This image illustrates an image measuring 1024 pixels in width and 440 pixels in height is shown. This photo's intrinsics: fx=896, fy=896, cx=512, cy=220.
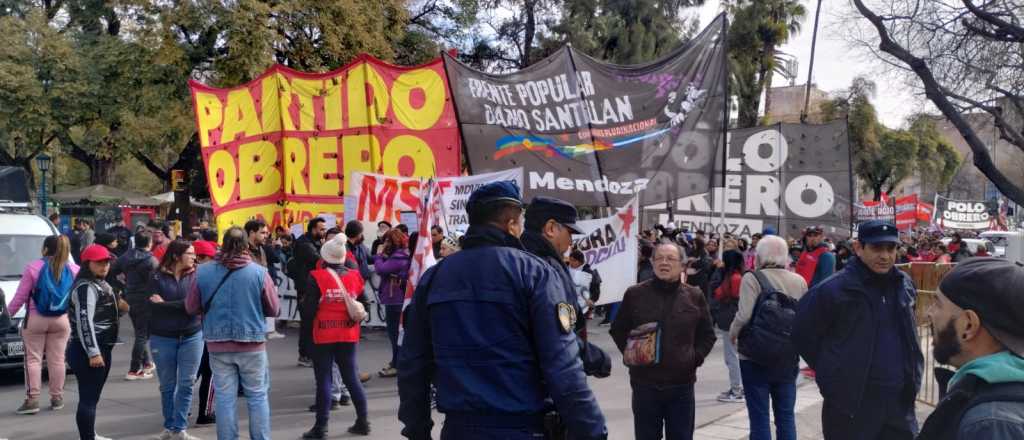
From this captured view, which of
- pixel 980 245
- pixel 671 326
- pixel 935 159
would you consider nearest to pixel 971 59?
A: pixel 980 245

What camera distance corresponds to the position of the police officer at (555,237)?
12.1 ft

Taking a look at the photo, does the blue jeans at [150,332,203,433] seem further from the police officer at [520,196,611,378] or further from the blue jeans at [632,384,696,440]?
the police officer at [520,196,611,378]

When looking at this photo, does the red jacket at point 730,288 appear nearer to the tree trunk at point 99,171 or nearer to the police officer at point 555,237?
the police officer at point 555,237

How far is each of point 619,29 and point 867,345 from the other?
29.0m

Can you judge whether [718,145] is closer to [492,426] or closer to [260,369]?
[260,369]

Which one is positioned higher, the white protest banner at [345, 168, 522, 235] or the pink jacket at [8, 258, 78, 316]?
the white protest banner at [345, 168, 522, 235]

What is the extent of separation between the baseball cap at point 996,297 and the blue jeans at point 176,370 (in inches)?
236

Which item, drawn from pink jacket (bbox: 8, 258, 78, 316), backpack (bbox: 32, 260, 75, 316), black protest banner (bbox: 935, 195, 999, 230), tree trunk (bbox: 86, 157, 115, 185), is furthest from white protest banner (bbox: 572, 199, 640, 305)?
tree trunk (bbox: 86, 157, 115, 185)

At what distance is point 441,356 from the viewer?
3229mm

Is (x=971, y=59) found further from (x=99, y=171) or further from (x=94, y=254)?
(x=99, y=171)

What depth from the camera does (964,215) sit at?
3562 centimetres

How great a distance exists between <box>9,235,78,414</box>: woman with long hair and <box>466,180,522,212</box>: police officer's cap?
19.0ft

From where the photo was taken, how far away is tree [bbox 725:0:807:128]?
3494 cm

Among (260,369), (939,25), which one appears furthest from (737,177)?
(260,369)
